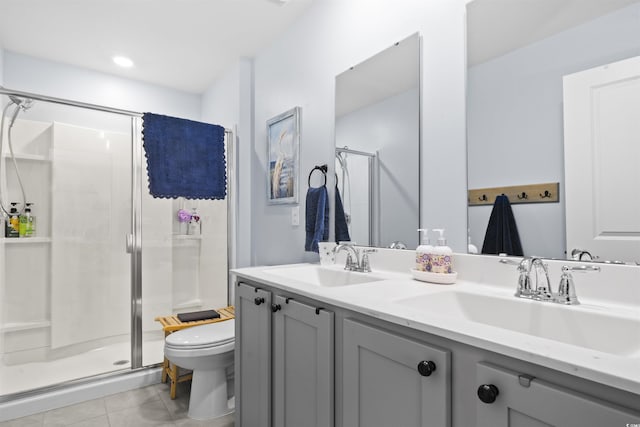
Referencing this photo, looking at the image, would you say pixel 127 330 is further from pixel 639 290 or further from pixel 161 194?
pixel 639 290

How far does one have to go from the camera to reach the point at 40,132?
2414 mm

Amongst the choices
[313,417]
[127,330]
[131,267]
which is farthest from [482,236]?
[127,330]

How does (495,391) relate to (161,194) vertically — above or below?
below

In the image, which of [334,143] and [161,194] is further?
[161,194]

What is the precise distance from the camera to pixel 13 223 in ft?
7.65

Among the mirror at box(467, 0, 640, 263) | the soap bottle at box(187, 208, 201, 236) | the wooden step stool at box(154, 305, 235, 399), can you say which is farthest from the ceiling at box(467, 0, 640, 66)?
the soap bottle at box(187, 208, 201, 236)

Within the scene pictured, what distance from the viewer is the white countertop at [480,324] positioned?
0.55 metres

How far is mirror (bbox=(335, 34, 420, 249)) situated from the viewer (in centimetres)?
156

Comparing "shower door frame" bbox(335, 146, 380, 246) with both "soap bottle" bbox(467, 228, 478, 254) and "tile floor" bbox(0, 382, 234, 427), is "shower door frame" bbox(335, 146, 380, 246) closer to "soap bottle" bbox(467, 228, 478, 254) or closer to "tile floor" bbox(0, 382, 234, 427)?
"soap bottle" bbox(467, 228, 478, 254)

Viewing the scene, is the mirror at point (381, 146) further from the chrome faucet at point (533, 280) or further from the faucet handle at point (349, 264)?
the chrome faucet at point (533, 280)

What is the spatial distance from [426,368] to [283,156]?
188 cm

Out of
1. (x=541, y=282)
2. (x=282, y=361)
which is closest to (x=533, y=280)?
(x=541, y=282)

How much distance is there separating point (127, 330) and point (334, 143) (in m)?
2.15

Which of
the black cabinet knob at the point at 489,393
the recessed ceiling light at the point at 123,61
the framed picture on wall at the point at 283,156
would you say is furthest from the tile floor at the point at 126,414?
the recessed ceiling light at the point at 123,61
